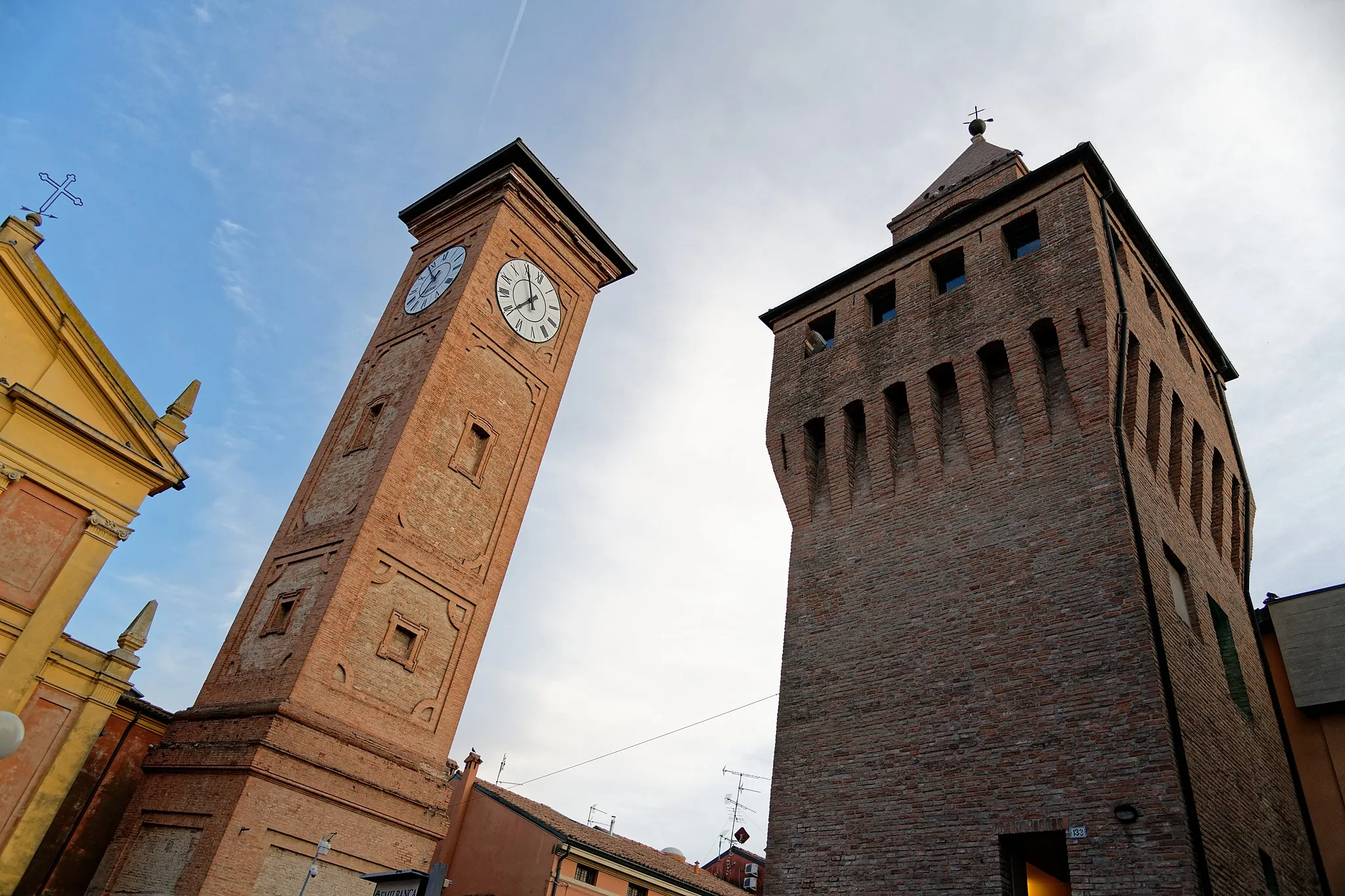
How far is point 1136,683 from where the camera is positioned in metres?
9.43

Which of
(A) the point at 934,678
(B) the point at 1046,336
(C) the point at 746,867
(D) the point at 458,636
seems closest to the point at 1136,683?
(A) the point at 934,678

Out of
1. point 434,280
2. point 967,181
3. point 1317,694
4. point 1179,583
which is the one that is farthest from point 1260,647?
point 434,280

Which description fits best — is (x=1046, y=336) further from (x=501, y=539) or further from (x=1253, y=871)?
(x=501, y=539)

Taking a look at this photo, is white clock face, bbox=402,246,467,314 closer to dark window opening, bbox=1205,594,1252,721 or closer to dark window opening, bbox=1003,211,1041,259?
dark window opening, bbox=1003,211,1041,259

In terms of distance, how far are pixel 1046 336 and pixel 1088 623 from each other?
4.61 metres

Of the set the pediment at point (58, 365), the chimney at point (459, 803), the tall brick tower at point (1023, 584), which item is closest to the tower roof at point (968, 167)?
the tall brick tower at point (1023, 584)

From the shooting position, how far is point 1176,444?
13.4 m

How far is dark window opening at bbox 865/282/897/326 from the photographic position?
15.8 m

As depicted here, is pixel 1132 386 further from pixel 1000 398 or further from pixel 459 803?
pixel 459 803

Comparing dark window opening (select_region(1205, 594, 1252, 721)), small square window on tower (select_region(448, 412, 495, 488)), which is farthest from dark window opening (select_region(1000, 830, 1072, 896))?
small square window on tower (select_region(448, 412, 495, 488))

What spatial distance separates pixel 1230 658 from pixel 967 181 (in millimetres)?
10637

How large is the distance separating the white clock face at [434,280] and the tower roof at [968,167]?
10774 millimetres

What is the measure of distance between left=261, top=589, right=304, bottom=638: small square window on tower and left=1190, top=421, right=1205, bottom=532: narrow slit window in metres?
15.4

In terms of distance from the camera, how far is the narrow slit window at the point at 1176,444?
13.0 metres
